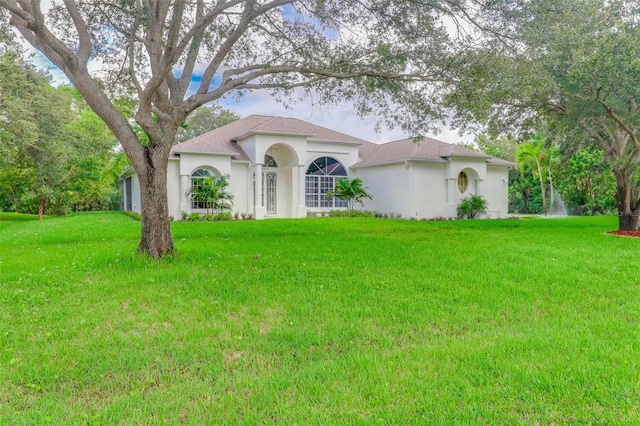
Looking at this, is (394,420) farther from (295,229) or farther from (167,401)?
(295,229)

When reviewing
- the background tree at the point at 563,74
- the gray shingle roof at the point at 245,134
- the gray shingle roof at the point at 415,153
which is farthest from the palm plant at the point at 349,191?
the background tree at the point at 563,74

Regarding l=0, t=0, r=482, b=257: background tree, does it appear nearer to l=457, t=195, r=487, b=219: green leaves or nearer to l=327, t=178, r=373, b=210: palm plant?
l=327, t=178, r=373, b=210: palm plant

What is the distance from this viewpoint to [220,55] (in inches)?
389

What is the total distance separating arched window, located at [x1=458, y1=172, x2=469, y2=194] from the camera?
2361 cm

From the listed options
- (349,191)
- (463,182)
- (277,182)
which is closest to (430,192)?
(463,182)

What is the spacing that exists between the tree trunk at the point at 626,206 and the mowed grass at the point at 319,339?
6764mm

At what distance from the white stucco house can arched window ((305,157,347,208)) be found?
0.05m

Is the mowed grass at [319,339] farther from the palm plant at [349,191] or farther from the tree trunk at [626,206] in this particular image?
the palm plant at [349,191]

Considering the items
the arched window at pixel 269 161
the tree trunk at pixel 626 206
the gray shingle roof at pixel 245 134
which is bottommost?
the tree trunk at pixel 626 206

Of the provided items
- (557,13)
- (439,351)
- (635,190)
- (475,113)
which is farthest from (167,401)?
(635,190)

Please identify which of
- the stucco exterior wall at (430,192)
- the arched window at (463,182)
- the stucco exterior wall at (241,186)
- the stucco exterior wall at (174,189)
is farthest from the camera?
the arched window at (463,182)

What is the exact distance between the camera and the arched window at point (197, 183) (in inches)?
815

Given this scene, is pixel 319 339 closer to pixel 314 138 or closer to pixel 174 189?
pixel 174 189

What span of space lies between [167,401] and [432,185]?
2041 cm
